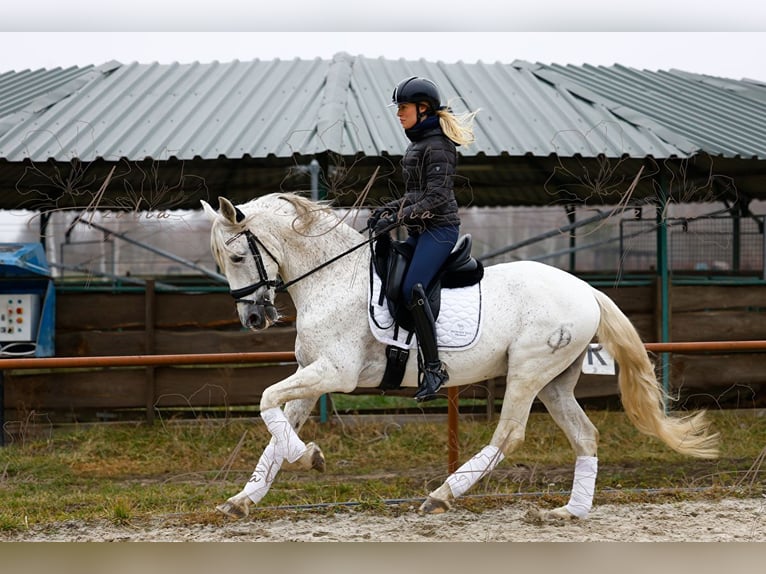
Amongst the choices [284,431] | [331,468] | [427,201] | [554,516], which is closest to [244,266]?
[284,431]

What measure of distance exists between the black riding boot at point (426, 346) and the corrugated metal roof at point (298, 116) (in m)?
3.04

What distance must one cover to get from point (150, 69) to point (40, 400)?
4.45 m

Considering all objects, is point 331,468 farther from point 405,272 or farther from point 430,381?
point 405,272

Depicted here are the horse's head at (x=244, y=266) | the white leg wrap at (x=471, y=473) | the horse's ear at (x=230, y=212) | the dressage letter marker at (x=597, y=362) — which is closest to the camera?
the horse's ear at (x=230, y=212)

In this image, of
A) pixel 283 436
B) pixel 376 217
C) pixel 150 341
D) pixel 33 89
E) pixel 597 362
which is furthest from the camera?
pixel 33 89

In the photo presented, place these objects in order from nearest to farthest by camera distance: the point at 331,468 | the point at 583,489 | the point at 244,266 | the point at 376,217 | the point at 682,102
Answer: the point at 244,266 < the point at 376,217 < the point at 583,489 < the point at 331,468 < the point at 682,102

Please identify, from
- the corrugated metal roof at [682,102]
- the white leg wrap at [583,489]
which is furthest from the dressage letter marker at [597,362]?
the corrugated metal roof at [682,102]

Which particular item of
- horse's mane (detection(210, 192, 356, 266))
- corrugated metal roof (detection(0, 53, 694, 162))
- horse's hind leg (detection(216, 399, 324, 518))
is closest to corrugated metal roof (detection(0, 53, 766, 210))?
corrugated metal roof (detection(0, 53, 694, 162))

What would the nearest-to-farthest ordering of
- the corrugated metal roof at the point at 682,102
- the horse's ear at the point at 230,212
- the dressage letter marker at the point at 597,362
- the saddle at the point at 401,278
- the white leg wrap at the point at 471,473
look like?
the horse's ear at the point at 230,212 → the saddle at the point at 401,278 → the white leg wrap at the point at 471,473 → the dressage letter marker at the point at 597,362 → the corrugated metal roof at the point at 682,102

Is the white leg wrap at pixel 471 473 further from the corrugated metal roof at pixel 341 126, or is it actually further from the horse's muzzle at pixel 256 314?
the corrugated metal roof at pixel 341 126

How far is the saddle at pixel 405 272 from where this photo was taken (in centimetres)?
401

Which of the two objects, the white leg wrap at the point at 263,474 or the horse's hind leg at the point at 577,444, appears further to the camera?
the horse's hind leg at the point at 577,444

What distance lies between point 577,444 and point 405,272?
1461 millimetres

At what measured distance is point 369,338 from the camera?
408 cm
